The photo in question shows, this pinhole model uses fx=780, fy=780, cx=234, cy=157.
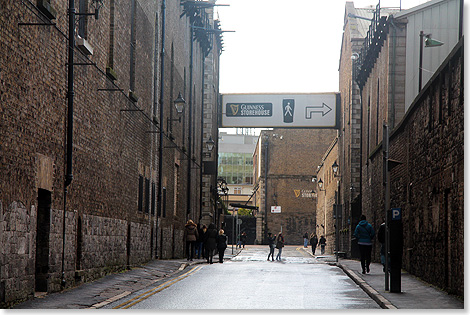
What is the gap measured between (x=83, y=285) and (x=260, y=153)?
2953 inches

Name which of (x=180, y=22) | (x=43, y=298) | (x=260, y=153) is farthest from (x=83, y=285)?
(x=260, y=153)

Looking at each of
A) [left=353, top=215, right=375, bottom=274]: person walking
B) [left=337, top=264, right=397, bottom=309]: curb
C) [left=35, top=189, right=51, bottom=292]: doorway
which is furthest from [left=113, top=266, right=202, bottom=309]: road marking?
[left=353, top=215, right=375, bottom=274]: person walking

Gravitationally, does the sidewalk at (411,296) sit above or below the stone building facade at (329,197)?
below

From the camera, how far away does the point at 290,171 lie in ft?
292

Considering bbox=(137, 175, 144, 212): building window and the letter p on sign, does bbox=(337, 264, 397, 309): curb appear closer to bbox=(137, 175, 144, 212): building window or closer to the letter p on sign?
the letter p on sign

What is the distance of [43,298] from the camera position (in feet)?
43.7

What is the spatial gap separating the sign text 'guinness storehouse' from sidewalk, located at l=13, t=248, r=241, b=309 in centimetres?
2396

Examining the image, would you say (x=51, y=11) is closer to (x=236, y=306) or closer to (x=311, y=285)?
(x=236, y=306)

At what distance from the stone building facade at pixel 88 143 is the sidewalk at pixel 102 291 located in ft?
1.03

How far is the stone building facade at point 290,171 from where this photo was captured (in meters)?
86.5

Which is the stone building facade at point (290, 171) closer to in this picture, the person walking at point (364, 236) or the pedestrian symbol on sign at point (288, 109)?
the pedestrian symbol on sign at point (288, 109)

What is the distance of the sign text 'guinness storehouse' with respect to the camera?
151 ft

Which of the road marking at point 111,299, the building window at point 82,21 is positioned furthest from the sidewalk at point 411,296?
the building window at point 82,21

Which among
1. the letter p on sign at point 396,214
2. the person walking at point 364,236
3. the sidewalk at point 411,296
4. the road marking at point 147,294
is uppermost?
the letter p on sign at point 396,214
